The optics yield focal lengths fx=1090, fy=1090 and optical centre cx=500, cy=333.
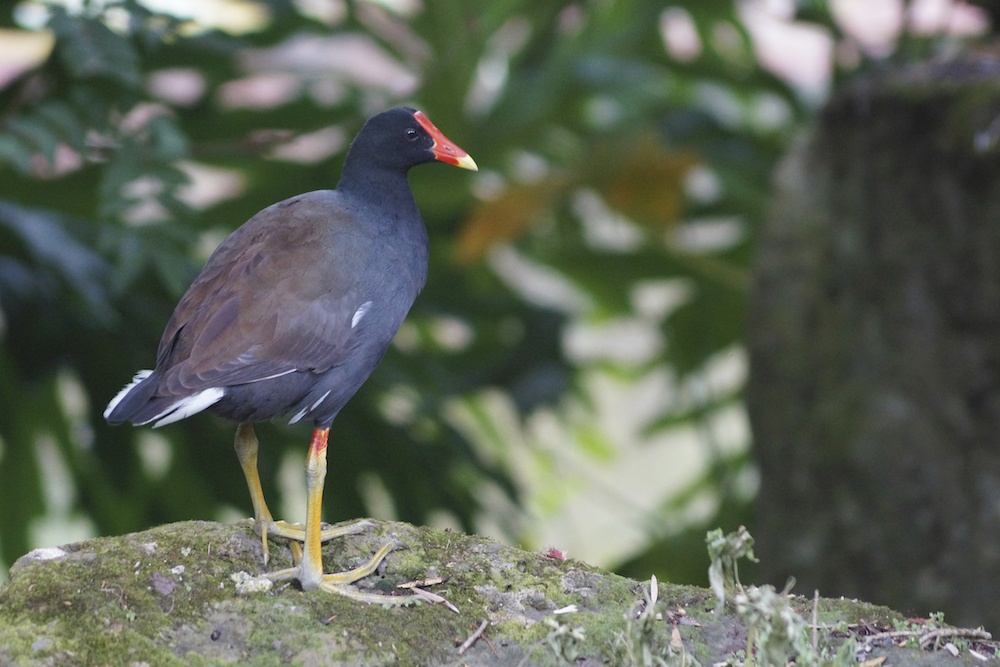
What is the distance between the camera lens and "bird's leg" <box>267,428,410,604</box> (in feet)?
8.63

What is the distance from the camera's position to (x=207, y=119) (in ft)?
Result: 18.6

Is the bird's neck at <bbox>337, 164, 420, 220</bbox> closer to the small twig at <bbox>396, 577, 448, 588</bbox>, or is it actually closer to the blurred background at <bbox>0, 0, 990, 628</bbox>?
the blurred background at <bbox>0, 0, 990, 628</bbox>

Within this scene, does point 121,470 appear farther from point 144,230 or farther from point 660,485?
point 660,485

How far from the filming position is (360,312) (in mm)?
2799

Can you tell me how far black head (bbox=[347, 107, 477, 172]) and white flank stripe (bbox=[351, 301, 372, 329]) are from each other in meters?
0.48

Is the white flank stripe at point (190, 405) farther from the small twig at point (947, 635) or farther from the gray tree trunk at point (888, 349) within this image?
the gray tree trunk at point (888, 349)

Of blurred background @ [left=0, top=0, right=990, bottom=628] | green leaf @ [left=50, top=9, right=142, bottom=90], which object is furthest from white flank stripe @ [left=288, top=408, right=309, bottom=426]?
green leaf @ [left=50, top=9, right=142, bottom=90]

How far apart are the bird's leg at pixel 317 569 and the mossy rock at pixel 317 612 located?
3 centimetres

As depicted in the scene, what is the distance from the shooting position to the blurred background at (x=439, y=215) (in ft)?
14.0

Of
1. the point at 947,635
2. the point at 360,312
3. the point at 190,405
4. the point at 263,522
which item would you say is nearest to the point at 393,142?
the point at 360,312

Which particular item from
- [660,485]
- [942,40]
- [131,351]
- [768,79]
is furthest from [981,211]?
[660,485]

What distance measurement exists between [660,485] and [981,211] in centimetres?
603

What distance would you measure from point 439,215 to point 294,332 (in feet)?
12.1

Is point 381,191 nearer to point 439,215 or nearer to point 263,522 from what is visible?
point 263,522
